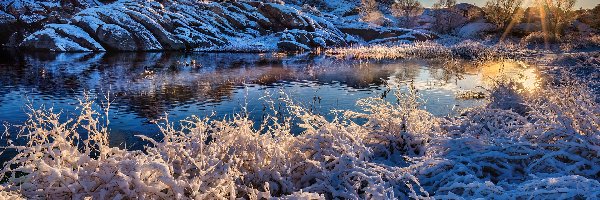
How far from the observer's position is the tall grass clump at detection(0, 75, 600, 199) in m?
4.43

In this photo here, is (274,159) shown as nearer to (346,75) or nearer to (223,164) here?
(223,164)

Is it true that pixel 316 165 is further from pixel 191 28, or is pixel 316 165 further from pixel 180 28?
pixel 191 28

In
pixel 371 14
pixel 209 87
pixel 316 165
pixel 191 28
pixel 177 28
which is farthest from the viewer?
pixel 371 14

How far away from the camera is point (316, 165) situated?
18.4 feet

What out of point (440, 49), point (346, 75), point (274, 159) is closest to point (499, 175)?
point (274, 159)

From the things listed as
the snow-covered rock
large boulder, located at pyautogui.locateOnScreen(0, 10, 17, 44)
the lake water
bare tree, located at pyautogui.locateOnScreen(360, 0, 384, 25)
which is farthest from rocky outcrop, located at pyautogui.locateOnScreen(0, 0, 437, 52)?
the lake water

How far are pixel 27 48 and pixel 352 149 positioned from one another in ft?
199

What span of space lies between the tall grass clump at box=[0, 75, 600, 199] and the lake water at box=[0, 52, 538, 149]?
19.0ft

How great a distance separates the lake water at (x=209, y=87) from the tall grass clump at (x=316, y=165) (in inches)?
228

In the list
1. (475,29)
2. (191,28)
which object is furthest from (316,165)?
(475,29)

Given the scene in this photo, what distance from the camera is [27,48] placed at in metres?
56.1

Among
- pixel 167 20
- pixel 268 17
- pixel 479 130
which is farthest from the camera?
pixel 268 17

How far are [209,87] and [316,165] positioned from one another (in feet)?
60.7

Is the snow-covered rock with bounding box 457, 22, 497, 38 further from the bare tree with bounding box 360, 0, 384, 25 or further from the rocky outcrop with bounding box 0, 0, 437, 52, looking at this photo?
the bare tree with bounding box 360, 0, 384, 25
